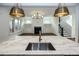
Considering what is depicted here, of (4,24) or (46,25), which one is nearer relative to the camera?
(4,24)

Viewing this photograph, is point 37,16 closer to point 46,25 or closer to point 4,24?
point 46,25

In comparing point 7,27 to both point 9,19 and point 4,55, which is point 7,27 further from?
point 4,55

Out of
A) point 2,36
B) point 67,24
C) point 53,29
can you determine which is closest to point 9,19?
point 2,36

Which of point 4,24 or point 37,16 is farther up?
point 37,16

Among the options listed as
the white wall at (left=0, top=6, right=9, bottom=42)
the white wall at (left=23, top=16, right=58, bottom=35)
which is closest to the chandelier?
the white wall at (left=23, top=16, right=58, bottom=35)

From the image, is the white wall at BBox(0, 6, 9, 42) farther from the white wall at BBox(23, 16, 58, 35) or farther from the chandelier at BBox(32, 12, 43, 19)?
the chandelier at BBox(32, 12, 43, 19)

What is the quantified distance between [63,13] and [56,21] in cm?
188

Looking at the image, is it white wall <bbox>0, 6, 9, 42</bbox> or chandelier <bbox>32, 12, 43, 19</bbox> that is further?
chandelier <bbox>32, 12, 43, 19</bbox>

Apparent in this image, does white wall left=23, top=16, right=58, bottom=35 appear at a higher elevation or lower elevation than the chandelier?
lower

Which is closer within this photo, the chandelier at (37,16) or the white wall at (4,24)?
the white wall at (4,24)

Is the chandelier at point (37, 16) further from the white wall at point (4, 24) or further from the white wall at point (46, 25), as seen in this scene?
the white wall at point (4, 24)

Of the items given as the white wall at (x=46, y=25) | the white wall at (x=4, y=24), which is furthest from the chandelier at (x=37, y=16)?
the white wall at (x=4, y=24)

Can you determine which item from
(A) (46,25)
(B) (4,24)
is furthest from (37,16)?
(B) (4,24)

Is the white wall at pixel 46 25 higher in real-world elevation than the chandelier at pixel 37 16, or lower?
lower
